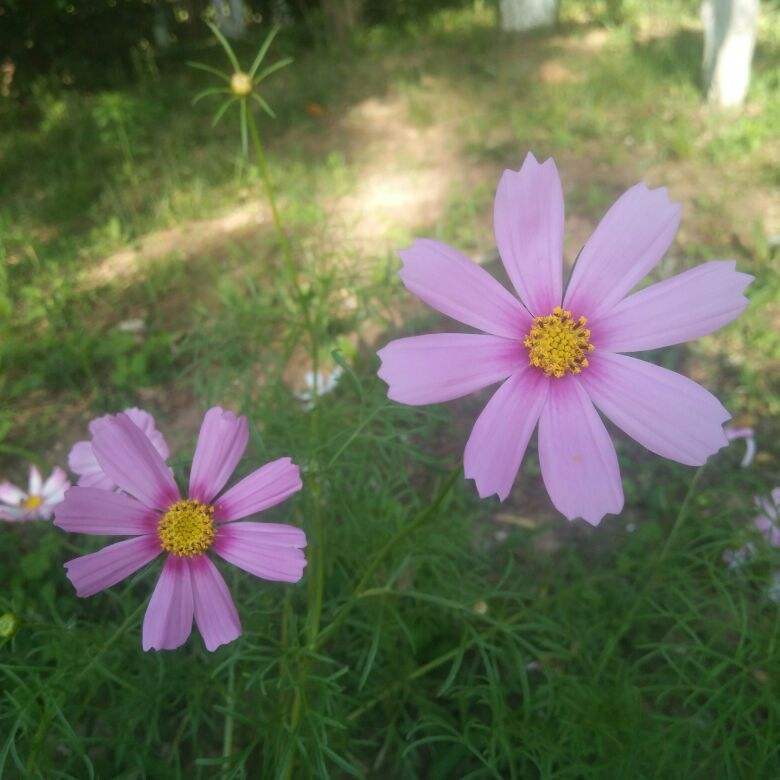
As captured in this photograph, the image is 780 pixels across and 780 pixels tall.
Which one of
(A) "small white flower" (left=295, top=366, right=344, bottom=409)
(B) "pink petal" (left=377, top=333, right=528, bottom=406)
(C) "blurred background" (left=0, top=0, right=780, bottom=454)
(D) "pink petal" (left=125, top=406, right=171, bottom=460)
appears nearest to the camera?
(B) "pink petal" (left=377, top=333, right=528, bottom=406)

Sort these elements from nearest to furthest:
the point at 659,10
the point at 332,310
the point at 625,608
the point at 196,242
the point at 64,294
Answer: the point at 625,608 < the point at 332,310 < the point at 64,294 < the point at 196,242 < the point at 659,10

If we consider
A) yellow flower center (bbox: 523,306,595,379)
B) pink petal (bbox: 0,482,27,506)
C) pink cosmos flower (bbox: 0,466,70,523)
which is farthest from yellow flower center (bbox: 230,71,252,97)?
pink petal (bbox: 0,482,27,506)

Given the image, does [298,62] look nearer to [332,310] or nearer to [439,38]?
[439,38]

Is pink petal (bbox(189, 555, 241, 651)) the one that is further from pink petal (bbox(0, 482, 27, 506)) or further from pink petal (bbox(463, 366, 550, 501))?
pink petal (bbox(0, 482, 27, 506))

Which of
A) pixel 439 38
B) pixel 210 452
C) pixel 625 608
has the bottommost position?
pixel 625 608

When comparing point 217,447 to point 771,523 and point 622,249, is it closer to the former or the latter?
point 622,249

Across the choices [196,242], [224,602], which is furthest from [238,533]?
[196,242]
